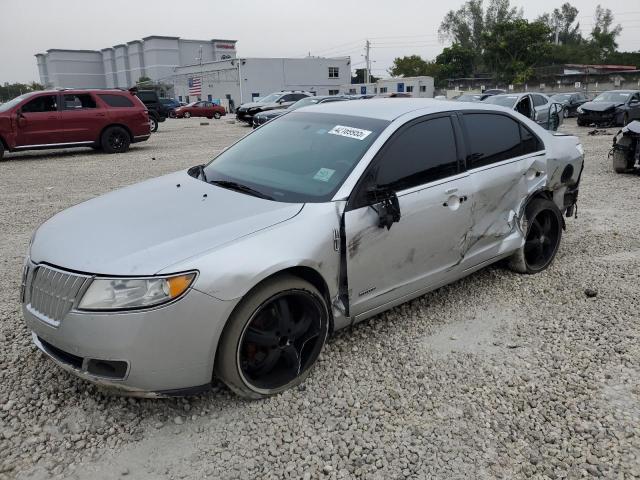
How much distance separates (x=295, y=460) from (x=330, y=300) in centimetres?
94

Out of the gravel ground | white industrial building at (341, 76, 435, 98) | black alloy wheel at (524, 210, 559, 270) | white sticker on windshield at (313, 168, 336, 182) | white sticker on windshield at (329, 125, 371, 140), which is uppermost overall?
white industrial building at (341, 76, 435, 98)

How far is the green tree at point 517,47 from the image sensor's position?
57.1 meters

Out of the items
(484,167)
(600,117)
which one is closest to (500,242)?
(484,167)

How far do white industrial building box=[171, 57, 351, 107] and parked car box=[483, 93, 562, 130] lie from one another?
169ft

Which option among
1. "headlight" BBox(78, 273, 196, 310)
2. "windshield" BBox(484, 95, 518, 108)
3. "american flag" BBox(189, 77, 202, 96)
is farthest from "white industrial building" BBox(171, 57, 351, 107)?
"headlight" BBox(78, 273, 196, 310)

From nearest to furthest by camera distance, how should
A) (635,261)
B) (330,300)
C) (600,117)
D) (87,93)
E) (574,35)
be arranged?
1. (330,300)
2. (635,261)
3. (87,93)
4. (600,117)
5. (574,35)

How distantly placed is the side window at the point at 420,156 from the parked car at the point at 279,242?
1 cm

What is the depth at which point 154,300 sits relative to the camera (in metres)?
2.51

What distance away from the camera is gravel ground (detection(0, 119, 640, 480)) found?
253cm

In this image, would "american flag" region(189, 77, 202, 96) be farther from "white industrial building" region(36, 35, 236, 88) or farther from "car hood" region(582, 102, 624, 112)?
"car hood" region(582, 102, 624, 112)

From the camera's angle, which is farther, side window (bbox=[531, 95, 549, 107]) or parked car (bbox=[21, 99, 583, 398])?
side window (bbox=[531, 95, 549, 107])

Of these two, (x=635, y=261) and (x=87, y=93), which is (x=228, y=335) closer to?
(x=635, y=261)

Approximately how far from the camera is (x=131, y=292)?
252cm

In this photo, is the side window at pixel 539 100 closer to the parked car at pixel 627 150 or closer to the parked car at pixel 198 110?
the parked car at pixel 627 150
